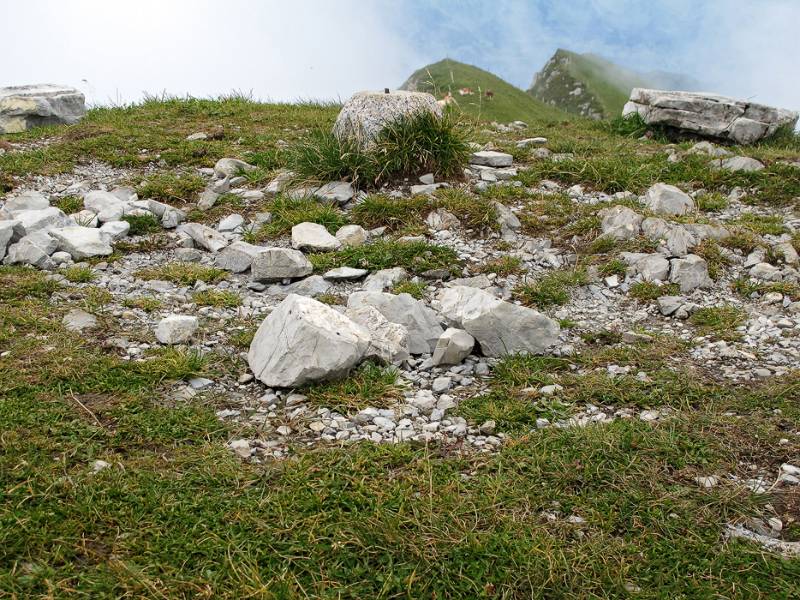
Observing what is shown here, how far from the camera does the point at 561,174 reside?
1081cm

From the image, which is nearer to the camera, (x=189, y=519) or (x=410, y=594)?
(x=410, y=594)

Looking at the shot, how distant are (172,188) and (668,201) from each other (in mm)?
7217

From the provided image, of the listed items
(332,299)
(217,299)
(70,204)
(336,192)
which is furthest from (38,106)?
(332,299)

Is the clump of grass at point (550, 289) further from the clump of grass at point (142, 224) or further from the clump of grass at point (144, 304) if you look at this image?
the clump of grass at point (142, 224)

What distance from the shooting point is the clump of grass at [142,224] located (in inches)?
360

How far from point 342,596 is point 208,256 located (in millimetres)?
5827

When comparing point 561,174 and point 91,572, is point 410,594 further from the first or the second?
point 561,174

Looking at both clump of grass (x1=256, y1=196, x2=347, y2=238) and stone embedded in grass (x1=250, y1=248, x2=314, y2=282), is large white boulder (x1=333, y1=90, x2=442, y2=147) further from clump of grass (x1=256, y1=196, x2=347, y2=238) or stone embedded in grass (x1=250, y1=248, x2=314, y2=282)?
stone embedded in grass (x1=250, y1=248, x2=314, y2=282)

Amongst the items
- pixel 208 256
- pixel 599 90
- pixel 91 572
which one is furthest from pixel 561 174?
pixel 599 90

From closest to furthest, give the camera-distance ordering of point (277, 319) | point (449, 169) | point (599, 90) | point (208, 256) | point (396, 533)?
point (396, 533) < point (277, 319) < point (208, 256) < point (449, 169) < point (599, 90)

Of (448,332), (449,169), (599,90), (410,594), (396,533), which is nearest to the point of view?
(410,594)

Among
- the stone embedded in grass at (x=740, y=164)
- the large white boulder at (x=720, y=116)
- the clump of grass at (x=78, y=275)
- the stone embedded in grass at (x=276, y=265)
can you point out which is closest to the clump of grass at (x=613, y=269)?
the stone embedded in grass at (x=276, y=265)

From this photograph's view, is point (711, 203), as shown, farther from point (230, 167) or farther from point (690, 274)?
point (230, 167)

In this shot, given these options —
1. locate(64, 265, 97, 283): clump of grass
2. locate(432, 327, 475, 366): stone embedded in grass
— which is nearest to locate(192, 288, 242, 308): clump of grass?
locate(64, 265, 97, 283): clump of grass
